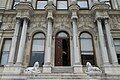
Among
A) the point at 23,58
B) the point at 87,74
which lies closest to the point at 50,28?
the point at 23,58

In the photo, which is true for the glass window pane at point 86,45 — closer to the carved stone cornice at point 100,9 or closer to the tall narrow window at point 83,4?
the carved stone cornice at point 100,9

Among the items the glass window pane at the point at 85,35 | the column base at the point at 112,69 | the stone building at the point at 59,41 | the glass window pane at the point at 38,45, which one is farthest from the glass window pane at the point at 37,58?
the column base at the point at 112,69

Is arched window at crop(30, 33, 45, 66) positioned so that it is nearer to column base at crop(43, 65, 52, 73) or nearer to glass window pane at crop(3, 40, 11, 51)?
column base at crop(43, 65, 52, 73)

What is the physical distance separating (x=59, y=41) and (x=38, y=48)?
1568mm

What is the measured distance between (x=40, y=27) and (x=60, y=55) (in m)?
2.69

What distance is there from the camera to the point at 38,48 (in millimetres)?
14406

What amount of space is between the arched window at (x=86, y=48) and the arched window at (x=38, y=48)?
2776mm

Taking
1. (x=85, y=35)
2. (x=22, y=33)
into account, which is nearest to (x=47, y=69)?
(x=22, y=33)

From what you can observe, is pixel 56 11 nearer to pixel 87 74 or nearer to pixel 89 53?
pixel 89 53

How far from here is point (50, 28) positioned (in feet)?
47.4

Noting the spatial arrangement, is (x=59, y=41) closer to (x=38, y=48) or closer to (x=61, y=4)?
(x=38, y=48)

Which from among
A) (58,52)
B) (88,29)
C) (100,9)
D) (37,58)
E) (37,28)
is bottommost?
(37,58)

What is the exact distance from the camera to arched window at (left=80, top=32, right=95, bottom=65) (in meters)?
13.9

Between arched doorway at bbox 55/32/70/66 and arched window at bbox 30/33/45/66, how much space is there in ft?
3.31
